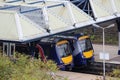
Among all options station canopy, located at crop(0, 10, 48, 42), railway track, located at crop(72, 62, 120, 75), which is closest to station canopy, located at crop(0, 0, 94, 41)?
station canopy, located at crop(0, 10, 48, 42)

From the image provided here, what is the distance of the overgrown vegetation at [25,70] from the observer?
14141mm

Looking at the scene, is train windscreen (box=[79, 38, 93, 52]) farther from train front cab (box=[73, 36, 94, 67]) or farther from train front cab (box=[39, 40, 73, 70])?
train front cab (box=[39, 40, 73, 70])

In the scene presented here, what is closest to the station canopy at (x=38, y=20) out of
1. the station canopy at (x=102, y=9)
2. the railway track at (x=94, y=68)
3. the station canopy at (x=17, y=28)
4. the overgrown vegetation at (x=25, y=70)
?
the station canopy at (x=17, y=28)

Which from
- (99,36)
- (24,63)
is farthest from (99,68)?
(24,63)

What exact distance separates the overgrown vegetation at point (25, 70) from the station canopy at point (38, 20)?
5.56 m

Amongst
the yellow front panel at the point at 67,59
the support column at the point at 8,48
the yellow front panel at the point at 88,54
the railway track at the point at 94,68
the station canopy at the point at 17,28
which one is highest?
the station canopy at the point at 17,28

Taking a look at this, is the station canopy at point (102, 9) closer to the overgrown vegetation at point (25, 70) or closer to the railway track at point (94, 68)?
the railway track at point (94, 68)

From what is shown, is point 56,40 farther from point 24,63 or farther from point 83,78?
point 24,63

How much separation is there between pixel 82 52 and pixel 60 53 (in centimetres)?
176

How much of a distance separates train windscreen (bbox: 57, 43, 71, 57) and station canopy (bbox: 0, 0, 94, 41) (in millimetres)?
1708

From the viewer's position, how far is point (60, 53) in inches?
1059

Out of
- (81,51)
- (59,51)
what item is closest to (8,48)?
(59,51)

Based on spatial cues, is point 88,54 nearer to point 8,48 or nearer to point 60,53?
point 60,53

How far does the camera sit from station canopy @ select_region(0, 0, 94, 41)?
76.0 ft
